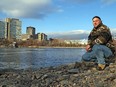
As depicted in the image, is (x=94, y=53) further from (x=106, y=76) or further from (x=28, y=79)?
(x=28, y=79)

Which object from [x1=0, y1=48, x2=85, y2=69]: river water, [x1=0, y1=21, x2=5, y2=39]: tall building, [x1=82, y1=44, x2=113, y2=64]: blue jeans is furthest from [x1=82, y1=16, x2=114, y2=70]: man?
[x1=0, y1=21, x2=5, y2=39]: tall building

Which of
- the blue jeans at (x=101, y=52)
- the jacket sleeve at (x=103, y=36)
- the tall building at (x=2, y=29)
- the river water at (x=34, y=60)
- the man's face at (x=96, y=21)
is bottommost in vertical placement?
the river water at (x=34, y=60)

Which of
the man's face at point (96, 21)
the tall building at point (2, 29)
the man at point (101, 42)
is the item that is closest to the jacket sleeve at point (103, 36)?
the man at point (101, 42)

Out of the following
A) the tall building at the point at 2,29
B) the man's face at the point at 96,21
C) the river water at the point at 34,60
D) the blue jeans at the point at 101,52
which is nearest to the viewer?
the blue jeans at the point at 101,52

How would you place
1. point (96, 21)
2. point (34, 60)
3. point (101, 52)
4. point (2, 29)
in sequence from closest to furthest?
point (101, 52) < point (96, 21) < point (34, 60) < point (2, 29)

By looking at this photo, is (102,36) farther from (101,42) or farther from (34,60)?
(34,60)

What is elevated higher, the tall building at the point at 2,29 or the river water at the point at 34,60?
the tall building at the point at 2,29

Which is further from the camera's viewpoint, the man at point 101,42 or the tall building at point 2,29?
the tall building at point 2,29

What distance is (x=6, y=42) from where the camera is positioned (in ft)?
508

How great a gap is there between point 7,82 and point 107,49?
11.7 ft

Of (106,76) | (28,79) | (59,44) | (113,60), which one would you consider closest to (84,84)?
(106,76)

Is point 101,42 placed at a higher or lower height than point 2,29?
lower

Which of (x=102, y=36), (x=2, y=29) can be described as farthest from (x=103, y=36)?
(x=2, y=29)

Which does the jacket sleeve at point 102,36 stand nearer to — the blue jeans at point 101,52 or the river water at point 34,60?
the blue jeans at point 101,52
